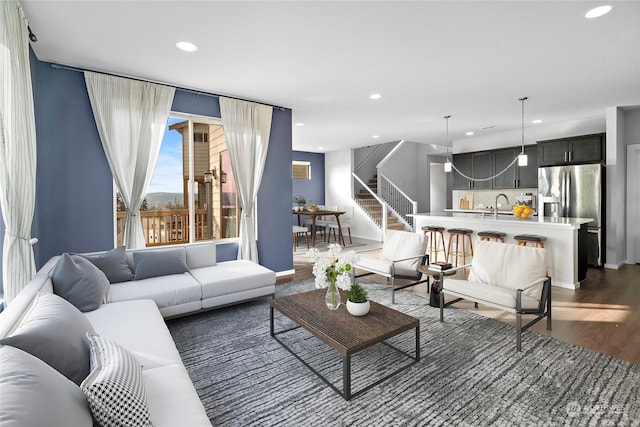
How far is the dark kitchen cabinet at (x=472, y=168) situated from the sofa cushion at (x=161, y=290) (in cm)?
724

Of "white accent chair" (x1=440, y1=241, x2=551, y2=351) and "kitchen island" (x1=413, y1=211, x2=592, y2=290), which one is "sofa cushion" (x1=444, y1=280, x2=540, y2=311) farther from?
"kitchen island" (x1=413, y1=211, x2=592, y2=290)

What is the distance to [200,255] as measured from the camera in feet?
13.4

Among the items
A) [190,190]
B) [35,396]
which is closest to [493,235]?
[190,190]

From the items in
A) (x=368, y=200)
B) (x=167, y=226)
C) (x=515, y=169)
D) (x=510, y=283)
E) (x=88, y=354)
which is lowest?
(x=510, y=283)

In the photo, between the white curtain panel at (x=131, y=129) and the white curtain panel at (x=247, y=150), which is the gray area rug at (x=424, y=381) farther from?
the white curtain panel at (x=247, y=150)

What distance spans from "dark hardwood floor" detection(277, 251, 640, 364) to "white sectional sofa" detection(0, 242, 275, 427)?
237 centimetres

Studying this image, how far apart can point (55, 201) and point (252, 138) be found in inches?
99.3

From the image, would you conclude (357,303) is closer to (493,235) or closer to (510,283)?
(510,283)

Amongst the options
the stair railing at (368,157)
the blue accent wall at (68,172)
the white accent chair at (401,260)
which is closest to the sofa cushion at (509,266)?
the white accent chair at (401,260)

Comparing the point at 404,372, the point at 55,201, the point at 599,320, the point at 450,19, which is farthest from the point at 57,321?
the point at 599,320

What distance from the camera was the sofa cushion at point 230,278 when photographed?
3488 mm

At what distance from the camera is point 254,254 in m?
4.95

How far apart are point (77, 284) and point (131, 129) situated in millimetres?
2108

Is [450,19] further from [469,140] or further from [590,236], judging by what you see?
[469,140]
